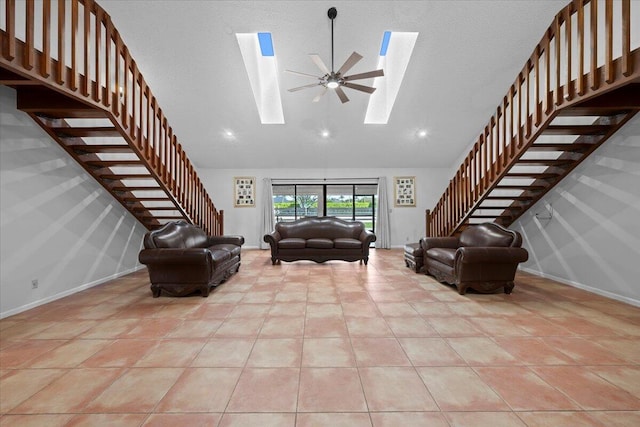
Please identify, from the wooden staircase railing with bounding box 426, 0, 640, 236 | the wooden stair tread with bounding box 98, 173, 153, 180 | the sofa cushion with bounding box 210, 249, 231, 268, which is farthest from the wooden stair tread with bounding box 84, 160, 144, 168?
the wooden staircase railing with bounding box 426, 0, 640, 236

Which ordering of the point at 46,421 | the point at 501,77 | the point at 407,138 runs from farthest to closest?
the point at 407,138 < the point at 501,77 < the point at 46,421

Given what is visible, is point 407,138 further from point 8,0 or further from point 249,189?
point 8,0

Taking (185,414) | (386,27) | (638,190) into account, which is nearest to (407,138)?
(386,27)

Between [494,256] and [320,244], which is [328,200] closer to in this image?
[320,244]

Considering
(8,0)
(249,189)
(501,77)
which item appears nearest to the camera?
(8,0)

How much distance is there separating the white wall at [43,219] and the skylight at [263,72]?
322cm

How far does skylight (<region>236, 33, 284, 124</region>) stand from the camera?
17.7 feet

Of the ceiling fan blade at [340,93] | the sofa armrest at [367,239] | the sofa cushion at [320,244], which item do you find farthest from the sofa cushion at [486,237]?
the ceiling fan blade at [340,93]

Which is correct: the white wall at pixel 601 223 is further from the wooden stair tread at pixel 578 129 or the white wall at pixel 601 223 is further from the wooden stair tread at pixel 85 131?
the wooden stair tread at pixel 85 131

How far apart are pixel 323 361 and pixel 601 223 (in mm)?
4127

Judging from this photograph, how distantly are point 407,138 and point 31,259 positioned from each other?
7190 mm

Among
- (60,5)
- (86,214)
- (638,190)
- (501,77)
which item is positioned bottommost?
(86,214)

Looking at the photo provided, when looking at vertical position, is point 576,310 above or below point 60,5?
below

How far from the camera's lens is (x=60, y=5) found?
2.49 meters
